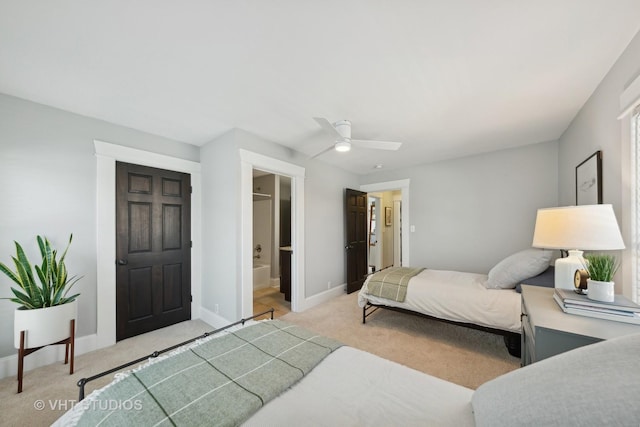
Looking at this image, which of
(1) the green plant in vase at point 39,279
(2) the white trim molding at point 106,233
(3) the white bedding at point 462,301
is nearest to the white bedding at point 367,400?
(3) the white bedding at point 462,301

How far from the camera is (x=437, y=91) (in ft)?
6.75

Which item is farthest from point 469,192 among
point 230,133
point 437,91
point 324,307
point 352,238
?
point 230,133

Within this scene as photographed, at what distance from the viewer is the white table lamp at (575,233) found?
4.45 ft

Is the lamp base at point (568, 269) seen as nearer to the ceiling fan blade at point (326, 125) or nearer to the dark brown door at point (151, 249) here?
the ceiling fan blade at point (326, 125)

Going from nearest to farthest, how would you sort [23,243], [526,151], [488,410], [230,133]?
1. [488,410]
2. [23,243]
3. [230,133]
4. [526,151]

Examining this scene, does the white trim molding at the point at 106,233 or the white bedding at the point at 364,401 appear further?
the white trim molding at the point at 106,233

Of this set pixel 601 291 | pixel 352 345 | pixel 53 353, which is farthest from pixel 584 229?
pixel 53 353

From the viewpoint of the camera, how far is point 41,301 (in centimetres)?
202

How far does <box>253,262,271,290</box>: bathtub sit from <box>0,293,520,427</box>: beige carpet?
1753 millimetres

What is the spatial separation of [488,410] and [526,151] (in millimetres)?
4018

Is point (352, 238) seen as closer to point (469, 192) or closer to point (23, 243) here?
point (469, 192)

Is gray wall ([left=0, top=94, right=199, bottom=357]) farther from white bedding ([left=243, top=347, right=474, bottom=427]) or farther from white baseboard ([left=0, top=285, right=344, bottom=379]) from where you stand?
white bedding ([left=243, top=347, right=474, bottom=427])

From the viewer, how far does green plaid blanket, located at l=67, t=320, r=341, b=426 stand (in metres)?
0.83

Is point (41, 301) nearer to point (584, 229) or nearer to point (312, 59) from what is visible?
point (312, 59)
